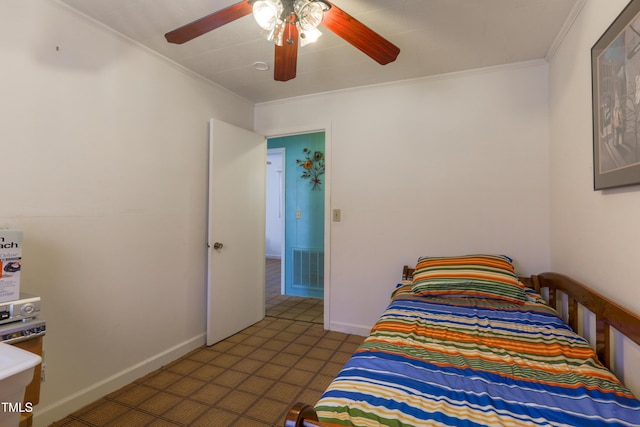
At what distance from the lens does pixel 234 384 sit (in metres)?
2.16

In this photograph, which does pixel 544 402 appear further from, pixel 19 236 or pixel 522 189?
pixel 19 236

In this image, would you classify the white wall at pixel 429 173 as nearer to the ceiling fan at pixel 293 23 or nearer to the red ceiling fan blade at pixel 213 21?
the ceiling fan at pixel 293 23

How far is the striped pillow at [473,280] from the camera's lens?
204 centimetres

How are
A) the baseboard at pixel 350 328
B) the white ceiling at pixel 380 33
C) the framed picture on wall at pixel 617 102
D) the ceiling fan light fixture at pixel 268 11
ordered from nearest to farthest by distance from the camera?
the framed picture on wall at pixel 617 102 → the ceiling fan light fixture at pixel 268 11 → the white ceiling at pixel 380 33 → the baseboard at pixel 350 328

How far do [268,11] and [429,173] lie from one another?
194cm

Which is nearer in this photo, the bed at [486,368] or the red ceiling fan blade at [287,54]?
the bed at [486,368]

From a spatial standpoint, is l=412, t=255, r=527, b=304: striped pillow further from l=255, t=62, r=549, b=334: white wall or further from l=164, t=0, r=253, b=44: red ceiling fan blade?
l=164, t=0, r=253, b=44: red ceiling fan blade

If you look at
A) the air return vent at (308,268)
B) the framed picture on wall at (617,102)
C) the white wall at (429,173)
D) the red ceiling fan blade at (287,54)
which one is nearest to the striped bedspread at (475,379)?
the framed picture on wall at (617,102)

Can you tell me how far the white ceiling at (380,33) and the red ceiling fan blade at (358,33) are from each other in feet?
1.42

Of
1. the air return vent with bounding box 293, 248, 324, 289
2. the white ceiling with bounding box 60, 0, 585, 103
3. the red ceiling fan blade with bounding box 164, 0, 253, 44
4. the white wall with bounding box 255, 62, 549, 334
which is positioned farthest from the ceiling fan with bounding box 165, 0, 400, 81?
the air return vent with bounding box 293, 248, 324, 289

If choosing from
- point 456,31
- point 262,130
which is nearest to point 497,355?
point 456,31

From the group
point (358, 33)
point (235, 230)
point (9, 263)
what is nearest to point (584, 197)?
point (358, 33)

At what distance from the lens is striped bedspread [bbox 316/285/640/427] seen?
0.92 metres

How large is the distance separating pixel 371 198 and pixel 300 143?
195 cm
